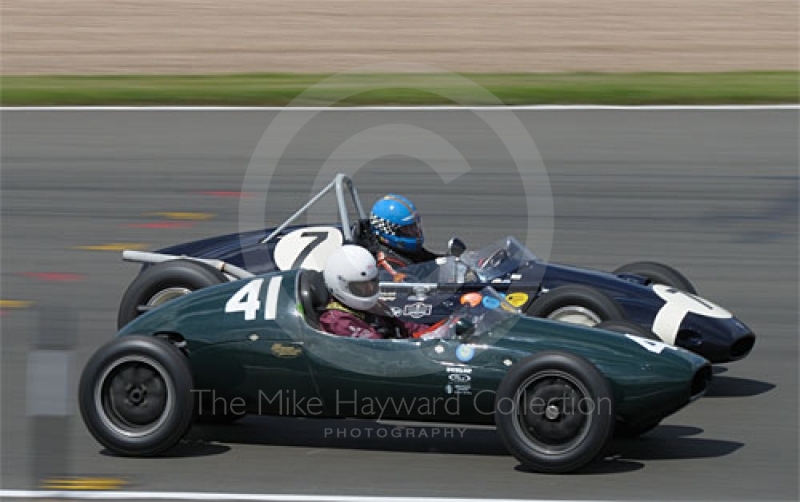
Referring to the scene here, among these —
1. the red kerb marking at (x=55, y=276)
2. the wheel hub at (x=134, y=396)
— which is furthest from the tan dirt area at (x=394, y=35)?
the wheel hub at (x=134, y=396)

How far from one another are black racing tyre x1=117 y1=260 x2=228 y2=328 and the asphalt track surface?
55 cm

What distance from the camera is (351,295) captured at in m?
7.33

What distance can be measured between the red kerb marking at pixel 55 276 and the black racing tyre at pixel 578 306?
412 centimetres

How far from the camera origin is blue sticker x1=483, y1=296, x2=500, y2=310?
7359mm

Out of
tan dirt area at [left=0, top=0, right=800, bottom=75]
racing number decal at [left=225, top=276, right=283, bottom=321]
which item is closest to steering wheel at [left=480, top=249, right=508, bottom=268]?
racing number decal at [left=225, top=276, right=283, bottom=321]

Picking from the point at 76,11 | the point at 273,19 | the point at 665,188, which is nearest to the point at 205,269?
the point at 665,188

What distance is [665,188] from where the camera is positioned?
13680 mm

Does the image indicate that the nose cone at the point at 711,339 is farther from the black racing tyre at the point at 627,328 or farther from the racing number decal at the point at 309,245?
the racing number decal at the point at 309,245

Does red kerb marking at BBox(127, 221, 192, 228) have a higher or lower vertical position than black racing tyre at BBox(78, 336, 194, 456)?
higher

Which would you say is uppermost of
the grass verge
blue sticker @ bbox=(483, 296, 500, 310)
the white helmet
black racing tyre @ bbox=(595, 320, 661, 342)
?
the grass verge

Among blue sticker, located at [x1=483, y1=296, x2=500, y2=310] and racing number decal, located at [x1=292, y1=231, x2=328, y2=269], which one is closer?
blue sticker, located at [x1=483, y1=296, x2=500, y2=310]

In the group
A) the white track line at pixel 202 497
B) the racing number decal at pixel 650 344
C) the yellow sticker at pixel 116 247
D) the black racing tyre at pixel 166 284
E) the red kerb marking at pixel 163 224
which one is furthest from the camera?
the red kerb marking at pixel 163 224

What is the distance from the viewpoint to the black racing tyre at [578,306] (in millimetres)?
8227

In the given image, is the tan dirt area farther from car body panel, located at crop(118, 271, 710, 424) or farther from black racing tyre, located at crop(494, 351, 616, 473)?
black racing tyre, located at crop(494, 351, 616, 473)
